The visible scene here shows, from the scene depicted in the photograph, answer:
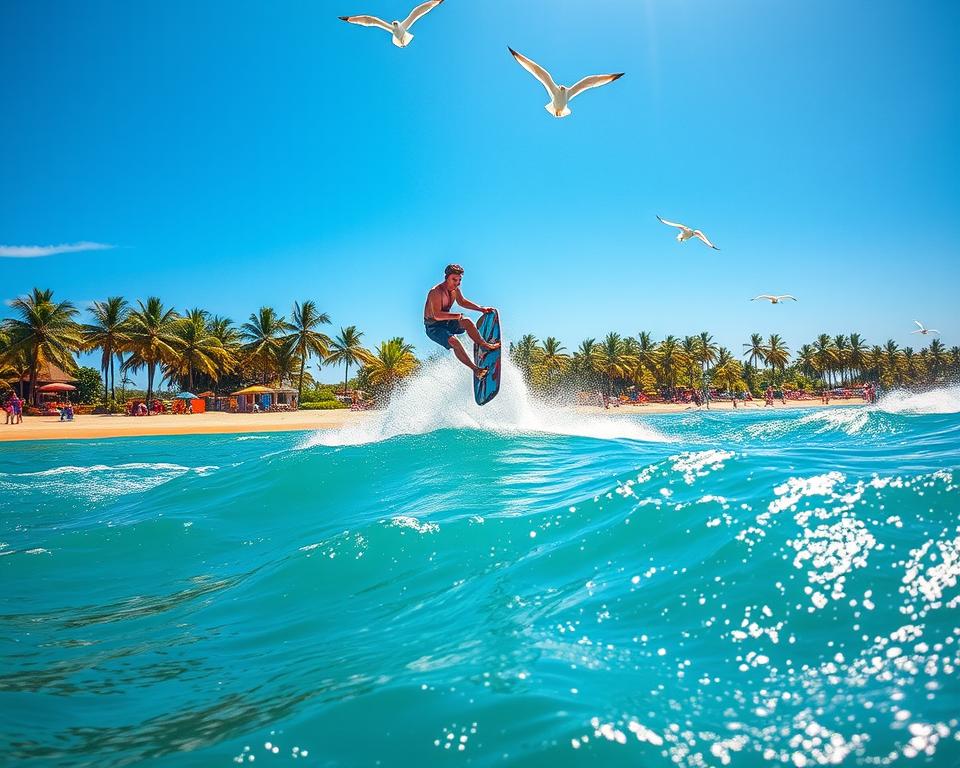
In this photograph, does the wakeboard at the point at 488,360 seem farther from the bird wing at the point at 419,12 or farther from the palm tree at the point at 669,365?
the palm tree at the point at 669,365

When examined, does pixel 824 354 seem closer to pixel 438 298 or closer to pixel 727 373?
pixel 727 373

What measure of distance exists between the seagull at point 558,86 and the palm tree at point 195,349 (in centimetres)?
Result: 4994

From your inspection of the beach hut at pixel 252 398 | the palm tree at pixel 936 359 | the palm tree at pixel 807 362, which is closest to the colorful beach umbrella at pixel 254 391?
the beach hut at pixel 252 398

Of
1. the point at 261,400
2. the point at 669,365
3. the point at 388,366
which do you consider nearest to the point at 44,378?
the point at 261,400

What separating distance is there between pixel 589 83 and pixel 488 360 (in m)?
5.74

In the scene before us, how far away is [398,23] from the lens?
39.1ft

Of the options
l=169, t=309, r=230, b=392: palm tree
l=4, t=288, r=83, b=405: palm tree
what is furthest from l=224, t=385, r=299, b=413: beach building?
l=4, t=288, r=83, b=405: palm tree

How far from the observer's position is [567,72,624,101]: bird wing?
34.5 feet

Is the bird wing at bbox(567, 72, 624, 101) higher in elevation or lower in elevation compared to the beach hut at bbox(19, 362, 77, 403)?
higher

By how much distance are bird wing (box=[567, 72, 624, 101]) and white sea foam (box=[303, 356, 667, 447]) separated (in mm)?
5642

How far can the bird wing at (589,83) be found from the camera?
1051 centimetres

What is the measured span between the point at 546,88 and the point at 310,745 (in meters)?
12.1

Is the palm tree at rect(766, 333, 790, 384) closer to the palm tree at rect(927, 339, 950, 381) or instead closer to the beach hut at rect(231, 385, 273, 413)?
the palm tree at rect(927, 339, 950, 381)

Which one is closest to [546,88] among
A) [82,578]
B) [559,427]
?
[559,427]
